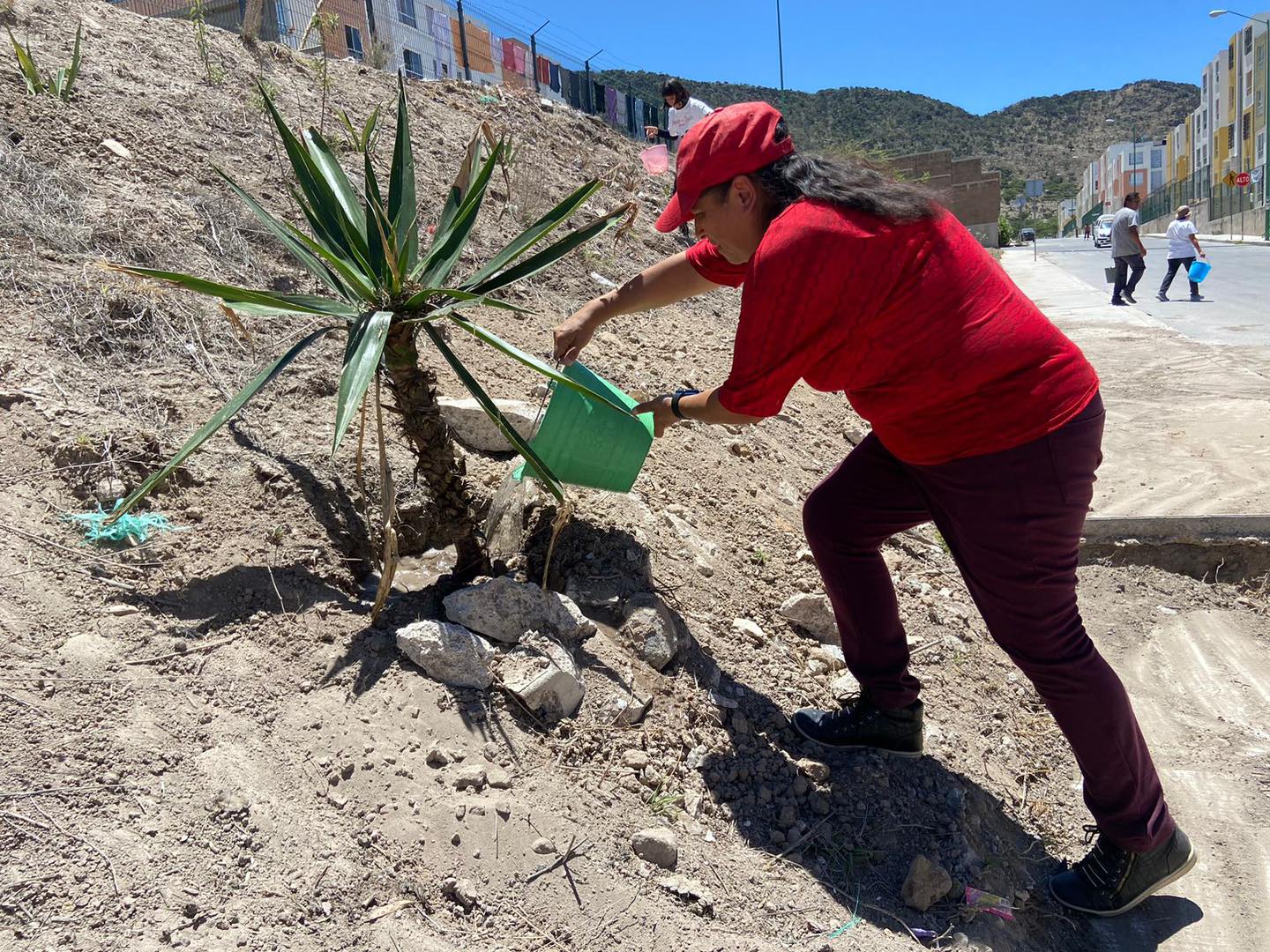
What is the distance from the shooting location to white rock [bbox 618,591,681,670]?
95.6 inches

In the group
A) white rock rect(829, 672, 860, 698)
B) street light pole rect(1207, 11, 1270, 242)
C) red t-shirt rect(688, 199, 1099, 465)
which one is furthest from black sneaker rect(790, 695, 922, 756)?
street light pole rect(1207, 11, 1270, 242)

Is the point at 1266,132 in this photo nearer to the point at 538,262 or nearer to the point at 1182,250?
the point at 1182,250

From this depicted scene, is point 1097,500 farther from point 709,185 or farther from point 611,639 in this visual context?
point 709,185

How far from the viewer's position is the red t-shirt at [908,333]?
1758mm

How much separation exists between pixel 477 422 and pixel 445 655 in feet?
3.96

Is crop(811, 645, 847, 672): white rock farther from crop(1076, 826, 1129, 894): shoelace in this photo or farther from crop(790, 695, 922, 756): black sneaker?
crop(1076, 826, 1129, 894): shoelace

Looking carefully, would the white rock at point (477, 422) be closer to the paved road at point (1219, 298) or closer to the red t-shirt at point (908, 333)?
the red t-shirt at point (908, 333)

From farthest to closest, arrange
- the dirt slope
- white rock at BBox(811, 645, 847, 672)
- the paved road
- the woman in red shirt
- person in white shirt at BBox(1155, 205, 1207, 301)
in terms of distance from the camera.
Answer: person in white shirt at BBox(1155, 205, 1207, 301)
the paved road
white rock at BBox(811, 645, 847, 672)
the woman in red shirt
the dirt slope

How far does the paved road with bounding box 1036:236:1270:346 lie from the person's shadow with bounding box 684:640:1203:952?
6.96 m

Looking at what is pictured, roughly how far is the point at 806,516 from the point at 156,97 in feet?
13.9

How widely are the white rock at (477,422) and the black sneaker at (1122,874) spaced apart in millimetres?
2024

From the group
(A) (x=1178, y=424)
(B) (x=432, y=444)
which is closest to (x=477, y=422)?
(B) (x=432, y=444)

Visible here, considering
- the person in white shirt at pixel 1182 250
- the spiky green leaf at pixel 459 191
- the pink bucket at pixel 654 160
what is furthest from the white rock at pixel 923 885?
the person in white shirt at pixel 1182 250

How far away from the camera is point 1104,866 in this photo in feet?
6.75
